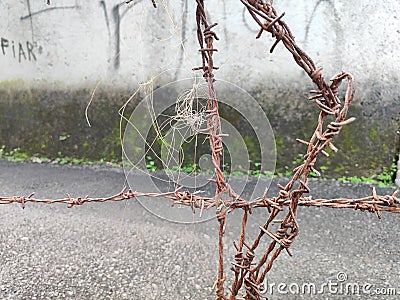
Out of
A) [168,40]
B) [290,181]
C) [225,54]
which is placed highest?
[168,40]

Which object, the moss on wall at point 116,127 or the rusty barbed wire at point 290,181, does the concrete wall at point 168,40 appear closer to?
the moss on wall at point 116,127

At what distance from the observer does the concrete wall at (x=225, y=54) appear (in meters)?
3.49

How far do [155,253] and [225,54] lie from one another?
6.19ft

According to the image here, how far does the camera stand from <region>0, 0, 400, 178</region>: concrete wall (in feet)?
11.5

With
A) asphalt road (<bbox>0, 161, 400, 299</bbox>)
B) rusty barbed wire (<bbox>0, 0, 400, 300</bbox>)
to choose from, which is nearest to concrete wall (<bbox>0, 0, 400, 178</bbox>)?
asphalt road (<bbox>0, 161, 400, 299</bbox>)

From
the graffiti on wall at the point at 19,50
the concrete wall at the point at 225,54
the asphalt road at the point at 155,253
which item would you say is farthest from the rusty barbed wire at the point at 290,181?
the graffiti on wall at the point at 19,50

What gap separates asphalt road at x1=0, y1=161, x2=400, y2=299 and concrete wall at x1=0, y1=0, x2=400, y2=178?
25.9 inches

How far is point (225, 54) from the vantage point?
144 inches

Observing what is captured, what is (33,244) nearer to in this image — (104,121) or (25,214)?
(25,214)

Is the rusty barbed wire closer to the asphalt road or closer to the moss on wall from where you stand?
the asphalt road

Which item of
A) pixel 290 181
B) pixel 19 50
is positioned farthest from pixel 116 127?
pixel 290 181

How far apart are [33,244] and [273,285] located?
1.38 m

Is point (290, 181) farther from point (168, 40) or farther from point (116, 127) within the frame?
point (116, 127)

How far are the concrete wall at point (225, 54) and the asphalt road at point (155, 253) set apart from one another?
25.9 inches
